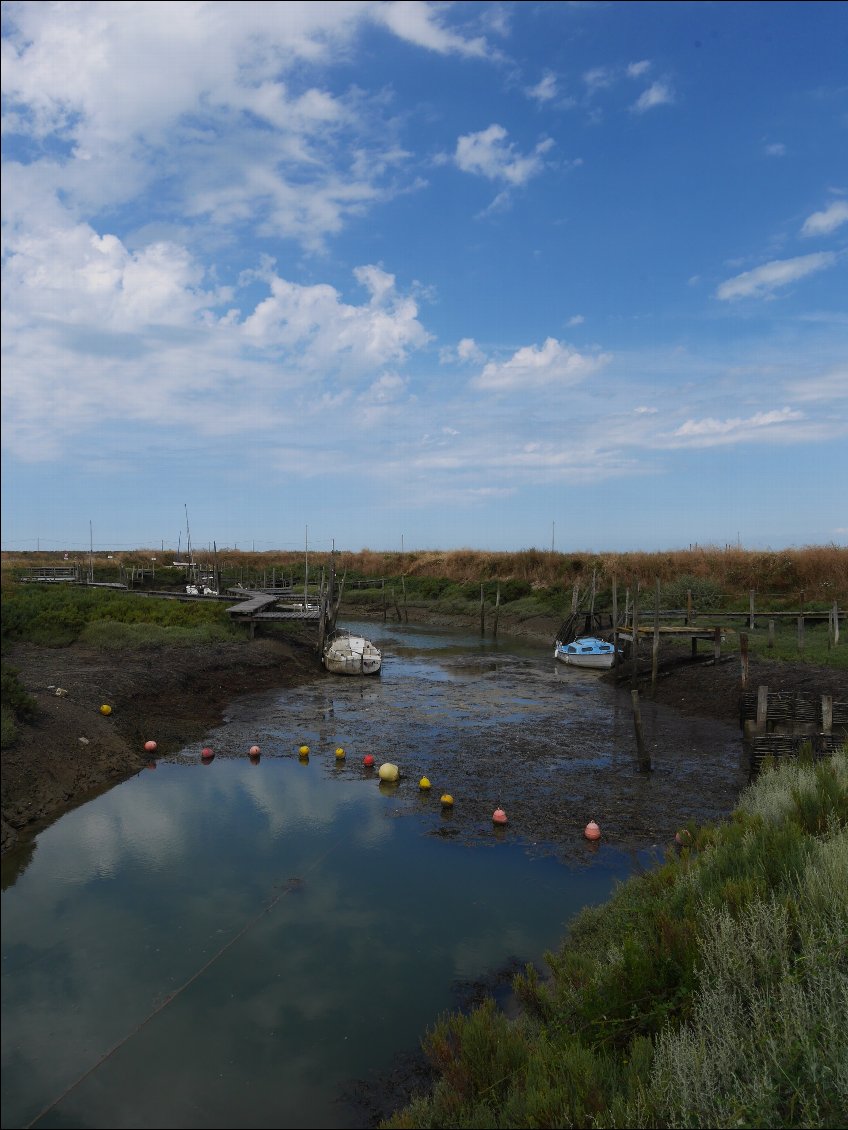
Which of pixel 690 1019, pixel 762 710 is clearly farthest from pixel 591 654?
pixel 690 1019

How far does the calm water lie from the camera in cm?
573

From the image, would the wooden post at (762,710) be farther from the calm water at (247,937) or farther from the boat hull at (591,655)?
the boat hull at (591,655)

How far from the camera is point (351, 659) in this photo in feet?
87.7

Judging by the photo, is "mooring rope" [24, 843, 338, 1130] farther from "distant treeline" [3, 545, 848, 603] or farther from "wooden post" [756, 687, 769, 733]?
"distant treeline" [3, 545, 848, 603]

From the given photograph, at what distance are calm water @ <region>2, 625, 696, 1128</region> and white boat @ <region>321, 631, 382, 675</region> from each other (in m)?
11.7

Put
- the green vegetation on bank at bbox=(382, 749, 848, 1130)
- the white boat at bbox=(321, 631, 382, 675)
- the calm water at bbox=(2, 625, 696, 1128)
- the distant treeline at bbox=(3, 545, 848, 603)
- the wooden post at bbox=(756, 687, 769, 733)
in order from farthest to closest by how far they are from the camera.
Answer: the distant treeline at bbox=(3, 545, 848, 603) < the white boat at bbox=(321, 631, 382, 675) < the wooden post at bbox=(756, 687, 769, 733) < the calm water at bbox=(2, 625, 696, 1128) < the green vegetation on bank at bbox=(382, 749, 848, 1130)

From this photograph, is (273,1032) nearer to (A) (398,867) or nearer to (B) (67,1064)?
(B) (67,1064)

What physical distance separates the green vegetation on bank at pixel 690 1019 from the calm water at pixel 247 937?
110 centimetres

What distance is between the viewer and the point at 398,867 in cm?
1023

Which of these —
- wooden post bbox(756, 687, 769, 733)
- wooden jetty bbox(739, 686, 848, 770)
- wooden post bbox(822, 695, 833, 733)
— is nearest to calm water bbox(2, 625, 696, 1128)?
wooden jetty bbox(739, 686, 848, 770)

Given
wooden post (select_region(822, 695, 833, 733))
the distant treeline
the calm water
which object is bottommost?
the calm water

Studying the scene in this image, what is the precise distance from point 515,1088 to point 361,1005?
8.12 ft

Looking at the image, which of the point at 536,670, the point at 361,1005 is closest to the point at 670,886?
the point at 361,1005

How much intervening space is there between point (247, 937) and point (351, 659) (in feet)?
61.3
